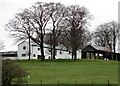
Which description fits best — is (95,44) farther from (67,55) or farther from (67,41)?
(67,41)

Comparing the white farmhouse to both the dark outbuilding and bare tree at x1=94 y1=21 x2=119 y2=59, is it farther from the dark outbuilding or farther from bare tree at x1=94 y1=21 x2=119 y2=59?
bare tree at x1=94 y1=21 x2=119 y2=59

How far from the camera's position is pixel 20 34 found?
281 feet

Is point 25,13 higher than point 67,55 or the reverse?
higher

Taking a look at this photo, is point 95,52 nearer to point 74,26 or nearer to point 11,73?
point 74,26

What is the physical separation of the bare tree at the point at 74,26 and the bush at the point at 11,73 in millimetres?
50112

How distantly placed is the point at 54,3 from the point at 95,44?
3418 cm

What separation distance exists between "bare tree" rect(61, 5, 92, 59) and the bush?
50.1 m

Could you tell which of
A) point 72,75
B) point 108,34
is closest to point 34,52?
point 108,34

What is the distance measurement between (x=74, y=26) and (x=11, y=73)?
5318 cm

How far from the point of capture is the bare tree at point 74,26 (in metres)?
85.1

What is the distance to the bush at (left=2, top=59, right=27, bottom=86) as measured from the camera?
3388cm

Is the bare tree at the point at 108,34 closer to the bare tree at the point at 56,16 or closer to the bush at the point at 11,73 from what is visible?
the bare tree at the point at 56,16

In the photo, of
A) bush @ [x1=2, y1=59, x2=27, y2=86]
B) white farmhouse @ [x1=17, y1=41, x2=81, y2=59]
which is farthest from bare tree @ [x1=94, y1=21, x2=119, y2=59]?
bush @ [x1=2, y1=59, x2=27, y2=86]

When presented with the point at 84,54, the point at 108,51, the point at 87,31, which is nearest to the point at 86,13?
the point at 87,31
